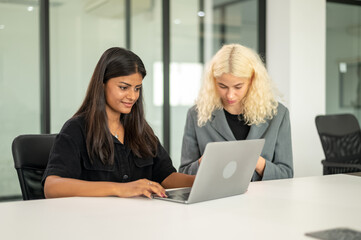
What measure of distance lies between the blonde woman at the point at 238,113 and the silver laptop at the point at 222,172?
0.59 metres

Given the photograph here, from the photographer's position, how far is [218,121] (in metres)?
2.75

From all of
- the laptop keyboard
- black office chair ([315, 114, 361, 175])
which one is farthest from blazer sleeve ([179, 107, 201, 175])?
black office chair ([315, 114, 361, 175])

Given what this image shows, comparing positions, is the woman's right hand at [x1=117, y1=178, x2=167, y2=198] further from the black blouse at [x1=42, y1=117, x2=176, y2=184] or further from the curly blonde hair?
the curly blonde hair

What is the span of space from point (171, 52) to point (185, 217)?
12.2 ft

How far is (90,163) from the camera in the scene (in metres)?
2.19

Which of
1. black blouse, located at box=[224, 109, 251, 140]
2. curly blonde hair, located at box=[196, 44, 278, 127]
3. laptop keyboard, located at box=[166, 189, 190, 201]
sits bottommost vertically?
laptop keyboard, located at box=[166, 189, 190, 201]

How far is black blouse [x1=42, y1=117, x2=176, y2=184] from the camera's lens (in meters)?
2.07

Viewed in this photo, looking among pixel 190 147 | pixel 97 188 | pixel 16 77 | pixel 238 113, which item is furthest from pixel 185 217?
pixel 16 77

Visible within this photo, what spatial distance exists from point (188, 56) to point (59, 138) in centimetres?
327

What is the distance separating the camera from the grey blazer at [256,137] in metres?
Result: 2.68

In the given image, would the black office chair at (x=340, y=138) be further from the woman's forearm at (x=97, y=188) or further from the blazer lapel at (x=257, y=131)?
the woman's forearm at (x=97, y=188)

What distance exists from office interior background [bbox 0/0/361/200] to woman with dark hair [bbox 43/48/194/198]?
2.37m

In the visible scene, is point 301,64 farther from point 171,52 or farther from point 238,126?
point 238,126

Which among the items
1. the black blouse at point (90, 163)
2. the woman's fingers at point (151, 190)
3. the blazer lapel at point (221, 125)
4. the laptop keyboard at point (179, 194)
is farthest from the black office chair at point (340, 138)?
the woman's fingers at point (151, 190)
